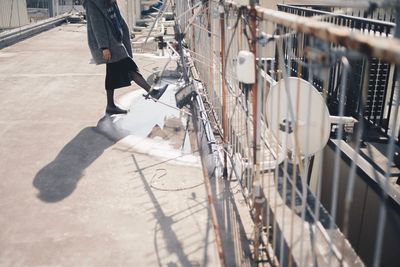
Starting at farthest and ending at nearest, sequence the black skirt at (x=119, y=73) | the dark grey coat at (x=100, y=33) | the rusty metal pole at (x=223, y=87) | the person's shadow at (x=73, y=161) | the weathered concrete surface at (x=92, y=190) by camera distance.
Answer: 1. the black skirt at (x=119, y=73)
2. the dark grey coat at (x=100, y=33)
3. the person's shadow at (x=73, y=161)
4. the rusty metal pole at (x=223, y=87)
5. the weathered concrete surface at (x=92, y=190)

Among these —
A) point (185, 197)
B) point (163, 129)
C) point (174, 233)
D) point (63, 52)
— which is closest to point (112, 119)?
point (163, 129)

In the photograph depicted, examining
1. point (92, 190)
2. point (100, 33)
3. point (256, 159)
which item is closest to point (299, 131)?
point (256, 159)

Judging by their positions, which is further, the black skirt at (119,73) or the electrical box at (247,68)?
the black skirt at (119,73)

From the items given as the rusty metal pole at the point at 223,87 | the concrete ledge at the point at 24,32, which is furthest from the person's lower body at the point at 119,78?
the concrete ledge at the point at 24,32

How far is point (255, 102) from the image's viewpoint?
2223 mm

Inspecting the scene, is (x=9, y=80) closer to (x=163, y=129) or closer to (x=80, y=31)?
(x=163, y=129)

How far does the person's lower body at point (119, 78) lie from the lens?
4.94 m

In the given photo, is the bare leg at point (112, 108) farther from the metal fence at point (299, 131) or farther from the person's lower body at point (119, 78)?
the metal fence at point (299, 131)

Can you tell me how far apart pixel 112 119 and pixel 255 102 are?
2.98 m

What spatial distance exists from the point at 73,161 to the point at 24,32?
826 centimetres

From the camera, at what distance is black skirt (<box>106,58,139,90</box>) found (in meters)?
4.94

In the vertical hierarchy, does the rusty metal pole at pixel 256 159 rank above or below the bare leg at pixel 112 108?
above

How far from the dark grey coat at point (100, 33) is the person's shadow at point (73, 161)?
2.57 feet

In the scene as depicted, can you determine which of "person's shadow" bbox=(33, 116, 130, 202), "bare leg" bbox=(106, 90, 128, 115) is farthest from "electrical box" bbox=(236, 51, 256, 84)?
"bare leg" bbox=(106, 90, 128, 115)
